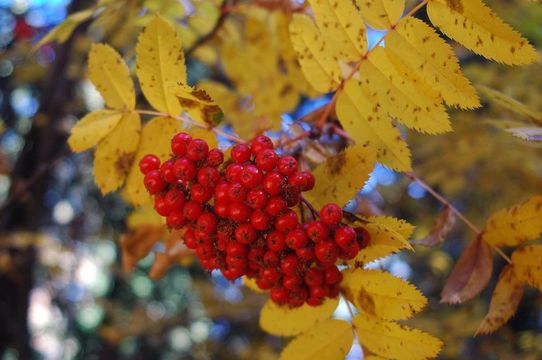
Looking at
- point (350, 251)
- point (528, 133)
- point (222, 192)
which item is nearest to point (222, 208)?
point (222, 192)

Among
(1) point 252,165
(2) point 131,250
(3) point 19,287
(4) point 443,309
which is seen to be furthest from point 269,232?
(4) point 443,309

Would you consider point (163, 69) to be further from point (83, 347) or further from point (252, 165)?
point (83, 347)

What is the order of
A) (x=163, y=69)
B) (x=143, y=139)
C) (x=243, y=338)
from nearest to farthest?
1. (x=163, y=69)
2. (x=143, y=139)
3. (x=243, y=338)

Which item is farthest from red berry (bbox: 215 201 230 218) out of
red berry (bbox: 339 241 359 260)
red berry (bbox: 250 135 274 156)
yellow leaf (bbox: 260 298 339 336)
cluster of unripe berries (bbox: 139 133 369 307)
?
yellow leaf (bbox: 260 298 339 336)

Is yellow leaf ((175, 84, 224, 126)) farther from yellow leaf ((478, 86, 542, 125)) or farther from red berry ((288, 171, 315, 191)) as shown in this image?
yellow leaf ((478, 86, 542, 125))

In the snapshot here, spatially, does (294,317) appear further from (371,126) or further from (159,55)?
(159,55)
